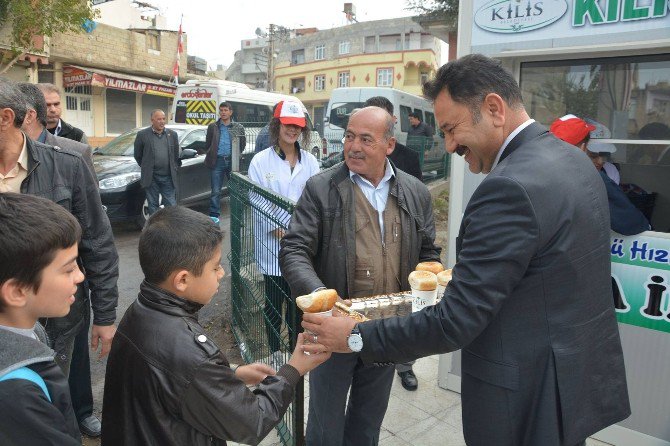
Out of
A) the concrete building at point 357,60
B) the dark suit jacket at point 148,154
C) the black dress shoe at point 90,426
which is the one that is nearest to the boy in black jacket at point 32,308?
the black dress shoe at point 90,426

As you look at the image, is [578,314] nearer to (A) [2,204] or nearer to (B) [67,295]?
(B) [67,295]

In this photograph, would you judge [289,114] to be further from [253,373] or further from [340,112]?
[340,112]

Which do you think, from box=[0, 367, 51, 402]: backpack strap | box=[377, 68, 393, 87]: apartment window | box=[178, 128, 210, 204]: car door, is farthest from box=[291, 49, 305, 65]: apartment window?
box=[0, 367, 51, 402]: backpack strap

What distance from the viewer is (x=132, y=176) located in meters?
8.38

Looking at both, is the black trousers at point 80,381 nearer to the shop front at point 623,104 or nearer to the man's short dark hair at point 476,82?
the shop front at point 623,104

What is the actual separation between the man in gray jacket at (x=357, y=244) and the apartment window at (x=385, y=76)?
46.1 metres

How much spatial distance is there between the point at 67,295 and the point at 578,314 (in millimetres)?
1559

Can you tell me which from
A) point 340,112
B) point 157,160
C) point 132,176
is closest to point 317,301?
point 157,160

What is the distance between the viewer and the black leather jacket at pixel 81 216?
2.39 m

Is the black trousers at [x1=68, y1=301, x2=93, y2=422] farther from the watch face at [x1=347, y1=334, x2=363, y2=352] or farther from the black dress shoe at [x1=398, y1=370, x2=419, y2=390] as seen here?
the black dress shoe at [x1=398, y1=370, x2=419, y2=390]

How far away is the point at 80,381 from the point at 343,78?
160 ft

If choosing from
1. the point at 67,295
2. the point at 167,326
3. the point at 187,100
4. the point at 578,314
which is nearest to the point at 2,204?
the point at 67,295

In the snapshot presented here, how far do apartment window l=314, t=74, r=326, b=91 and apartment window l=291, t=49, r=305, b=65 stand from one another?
38.6 feet

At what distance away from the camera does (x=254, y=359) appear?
3.89 meters
